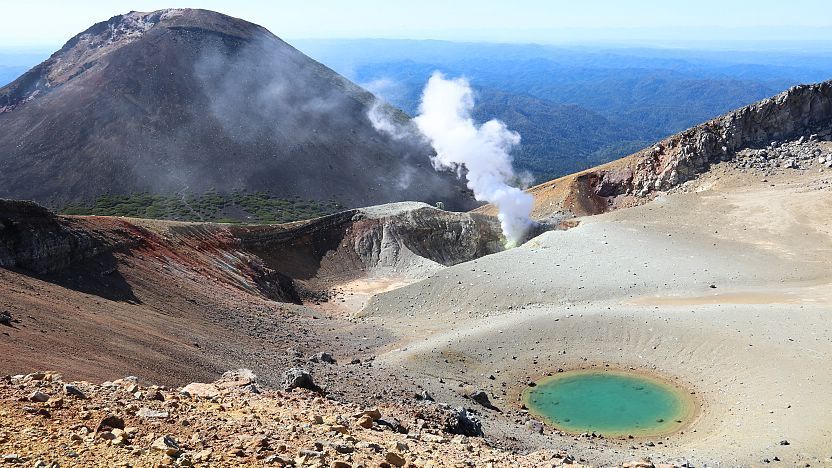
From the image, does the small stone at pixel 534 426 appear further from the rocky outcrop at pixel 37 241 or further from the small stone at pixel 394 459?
the rocky outcrop at pixel 37 241

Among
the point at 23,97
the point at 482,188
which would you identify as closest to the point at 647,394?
the point at 482,188

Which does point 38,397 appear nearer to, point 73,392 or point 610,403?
point 73,392

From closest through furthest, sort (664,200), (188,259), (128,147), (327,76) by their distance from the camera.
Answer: (188,259) < (664,200) < (128,147) < (327,76)

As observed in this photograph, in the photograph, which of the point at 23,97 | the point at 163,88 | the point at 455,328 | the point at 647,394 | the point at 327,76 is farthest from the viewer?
the point at 327,76

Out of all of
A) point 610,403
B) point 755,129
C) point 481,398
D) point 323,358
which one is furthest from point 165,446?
point 755,129

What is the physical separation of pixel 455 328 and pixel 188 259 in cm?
1523

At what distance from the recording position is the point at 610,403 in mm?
25203

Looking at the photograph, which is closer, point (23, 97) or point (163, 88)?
point (163, 88)

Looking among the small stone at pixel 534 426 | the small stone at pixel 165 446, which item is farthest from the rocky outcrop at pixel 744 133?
the small stone at pixel 165 446

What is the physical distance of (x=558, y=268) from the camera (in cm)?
3759

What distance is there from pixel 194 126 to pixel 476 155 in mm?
47671

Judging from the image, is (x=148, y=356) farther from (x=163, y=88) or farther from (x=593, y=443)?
(x=163, y=88)

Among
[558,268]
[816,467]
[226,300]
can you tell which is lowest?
[226,300]

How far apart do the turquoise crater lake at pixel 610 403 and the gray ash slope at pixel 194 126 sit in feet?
220
